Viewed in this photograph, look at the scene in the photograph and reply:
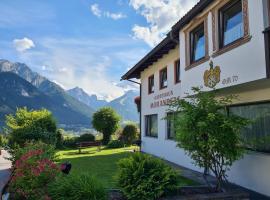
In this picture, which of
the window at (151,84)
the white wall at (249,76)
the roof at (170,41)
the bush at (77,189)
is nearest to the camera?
the bush at (77,189)

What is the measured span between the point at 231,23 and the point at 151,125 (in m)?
11.6

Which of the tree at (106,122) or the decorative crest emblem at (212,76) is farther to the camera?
the tree at (106,122)

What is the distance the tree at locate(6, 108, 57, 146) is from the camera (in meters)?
14.0

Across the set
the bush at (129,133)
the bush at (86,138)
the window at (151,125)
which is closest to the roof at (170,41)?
the window at (151,125)

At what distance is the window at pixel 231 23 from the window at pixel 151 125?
9.86m

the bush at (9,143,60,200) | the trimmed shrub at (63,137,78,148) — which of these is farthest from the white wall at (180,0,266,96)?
the trimmed shrub at (63,137,78,148)

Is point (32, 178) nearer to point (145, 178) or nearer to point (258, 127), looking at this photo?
point (145, 178)

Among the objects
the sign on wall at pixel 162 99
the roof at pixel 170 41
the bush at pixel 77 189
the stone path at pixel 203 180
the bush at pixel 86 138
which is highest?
→ the roof at pixel 170 41

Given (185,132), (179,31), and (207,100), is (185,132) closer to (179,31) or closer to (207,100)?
(207,100)

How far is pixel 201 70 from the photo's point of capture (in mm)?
10766

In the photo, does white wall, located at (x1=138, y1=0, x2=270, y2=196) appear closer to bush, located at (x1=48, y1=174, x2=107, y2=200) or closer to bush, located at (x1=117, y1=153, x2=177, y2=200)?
bush, located at (x1=117, y1=153, x2=177, y2=200)

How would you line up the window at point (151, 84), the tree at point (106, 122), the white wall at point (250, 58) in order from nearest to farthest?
the white wall at point (250, 58)
the window at point (151, 84)
the tree at point (106, 122)

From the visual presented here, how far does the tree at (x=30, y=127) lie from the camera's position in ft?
45.8

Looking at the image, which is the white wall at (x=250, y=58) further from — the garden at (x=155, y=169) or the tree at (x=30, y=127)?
the tree at (x=30, y=127)
